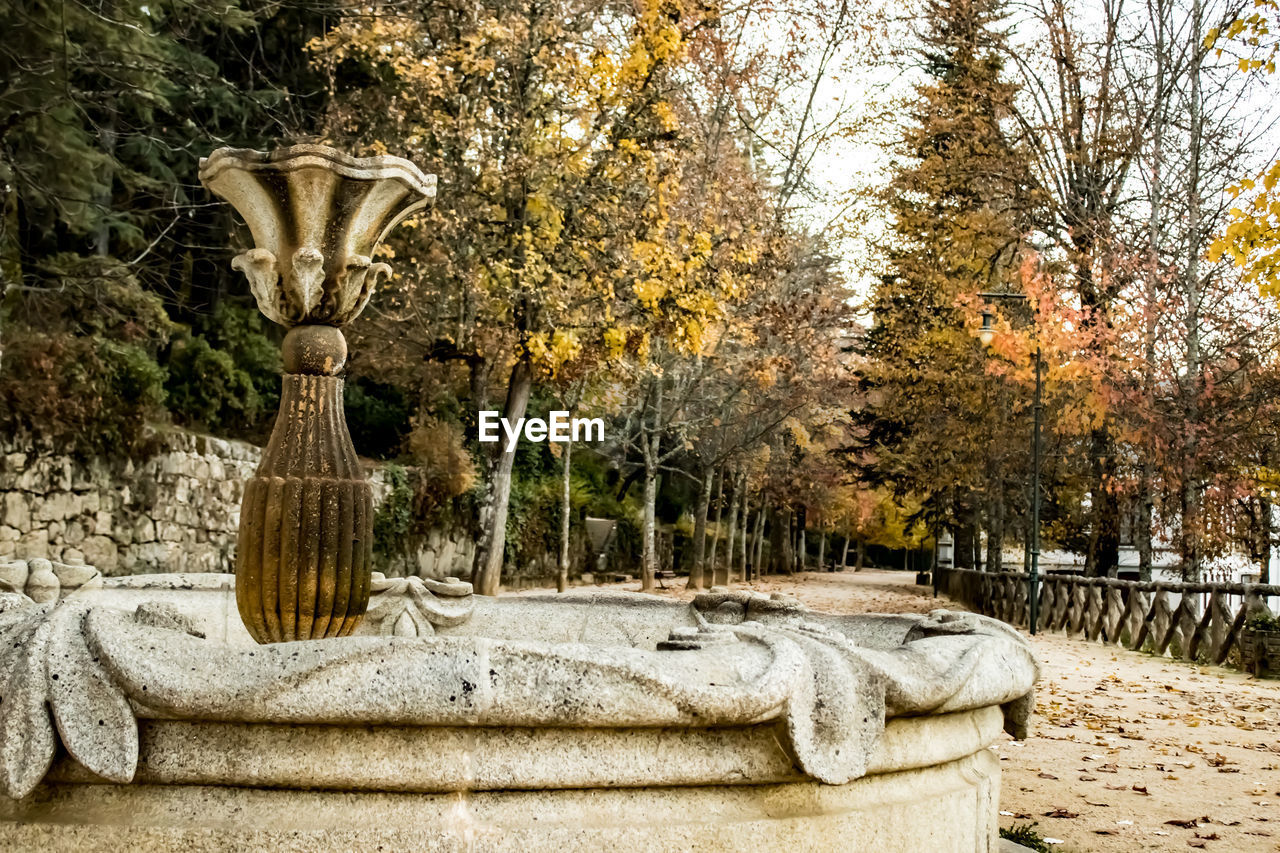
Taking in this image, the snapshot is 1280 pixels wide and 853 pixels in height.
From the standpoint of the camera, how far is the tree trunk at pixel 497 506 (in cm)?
1714

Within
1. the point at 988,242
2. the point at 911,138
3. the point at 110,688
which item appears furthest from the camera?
the point at 911,138

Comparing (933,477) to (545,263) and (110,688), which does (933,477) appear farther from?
(110,688)

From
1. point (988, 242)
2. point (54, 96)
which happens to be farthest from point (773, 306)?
point (54, 96)

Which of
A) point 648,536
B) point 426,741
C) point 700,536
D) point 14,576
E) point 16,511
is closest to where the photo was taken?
point 426,741

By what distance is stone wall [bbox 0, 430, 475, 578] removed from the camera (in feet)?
43.6

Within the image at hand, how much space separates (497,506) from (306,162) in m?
12.7

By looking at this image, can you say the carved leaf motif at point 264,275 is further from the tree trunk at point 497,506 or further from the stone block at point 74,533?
the tree trunk at point 497,506

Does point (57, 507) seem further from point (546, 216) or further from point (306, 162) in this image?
point (306, 162)

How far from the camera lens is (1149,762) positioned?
320 inches

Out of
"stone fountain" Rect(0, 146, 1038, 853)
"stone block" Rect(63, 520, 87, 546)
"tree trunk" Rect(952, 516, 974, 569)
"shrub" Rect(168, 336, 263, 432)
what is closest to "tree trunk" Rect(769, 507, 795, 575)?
"tree trunk" Rect(952, 516, 974, 569)

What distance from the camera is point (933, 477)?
2552 centimetres

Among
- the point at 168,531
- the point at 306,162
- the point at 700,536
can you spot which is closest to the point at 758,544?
the point at 700,536

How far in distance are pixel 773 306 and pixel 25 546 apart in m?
14.7

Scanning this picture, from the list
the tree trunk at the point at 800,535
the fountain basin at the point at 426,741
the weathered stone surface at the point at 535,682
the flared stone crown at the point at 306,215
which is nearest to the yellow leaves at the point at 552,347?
the flared stone crown at the point at 306,215
